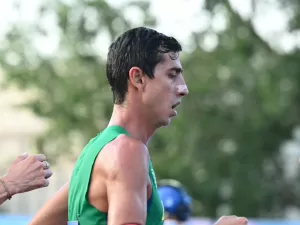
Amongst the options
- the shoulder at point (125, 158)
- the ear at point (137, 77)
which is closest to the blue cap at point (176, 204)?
the ear at point (137, 77)

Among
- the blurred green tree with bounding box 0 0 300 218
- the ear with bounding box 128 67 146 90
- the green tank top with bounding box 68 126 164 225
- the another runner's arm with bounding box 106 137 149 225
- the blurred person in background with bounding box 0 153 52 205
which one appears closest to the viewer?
the another runner's arm with bounding box 106 137 149 225

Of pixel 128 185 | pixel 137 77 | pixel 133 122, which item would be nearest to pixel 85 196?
pixel 128 185

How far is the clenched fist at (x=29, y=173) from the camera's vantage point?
416 centimetres

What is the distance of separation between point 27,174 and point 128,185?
0.85 m

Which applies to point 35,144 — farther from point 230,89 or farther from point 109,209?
point 109,209

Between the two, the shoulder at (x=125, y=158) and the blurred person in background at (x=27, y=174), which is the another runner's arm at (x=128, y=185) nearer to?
the shoulder at (x=125, y=158)

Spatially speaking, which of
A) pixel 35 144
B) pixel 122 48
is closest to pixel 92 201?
pixel 122 48

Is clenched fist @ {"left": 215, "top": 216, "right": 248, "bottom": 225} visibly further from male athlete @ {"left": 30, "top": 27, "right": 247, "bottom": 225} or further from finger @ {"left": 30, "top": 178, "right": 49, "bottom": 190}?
finger @ {"left": 30, "top": 178, "right": 49, "bottom": 190}

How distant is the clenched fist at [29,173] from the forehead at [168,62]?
794mm

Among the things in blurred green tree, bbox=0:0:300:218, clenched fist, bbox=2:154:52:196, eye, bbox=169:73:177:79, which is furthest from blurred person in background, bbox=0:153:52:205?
blurred green tree, bbox=0:0:300:218

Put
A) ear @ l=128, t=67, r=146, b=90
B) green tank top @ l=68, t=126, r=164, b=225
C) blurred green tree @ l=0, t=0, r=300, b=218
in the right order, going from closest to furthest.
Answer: green tank top @ l=68, t=126, r=164, b=225
ear @ l=128, t=67, r=146, b=90
blurred green tree @ l=0, t=0, r=300, b=218

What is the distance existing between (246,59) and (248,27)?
827 mm

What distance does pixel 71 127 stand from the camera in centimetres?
2462

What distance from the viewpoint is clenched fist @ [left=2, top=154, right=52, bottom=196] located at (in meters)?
4.16
